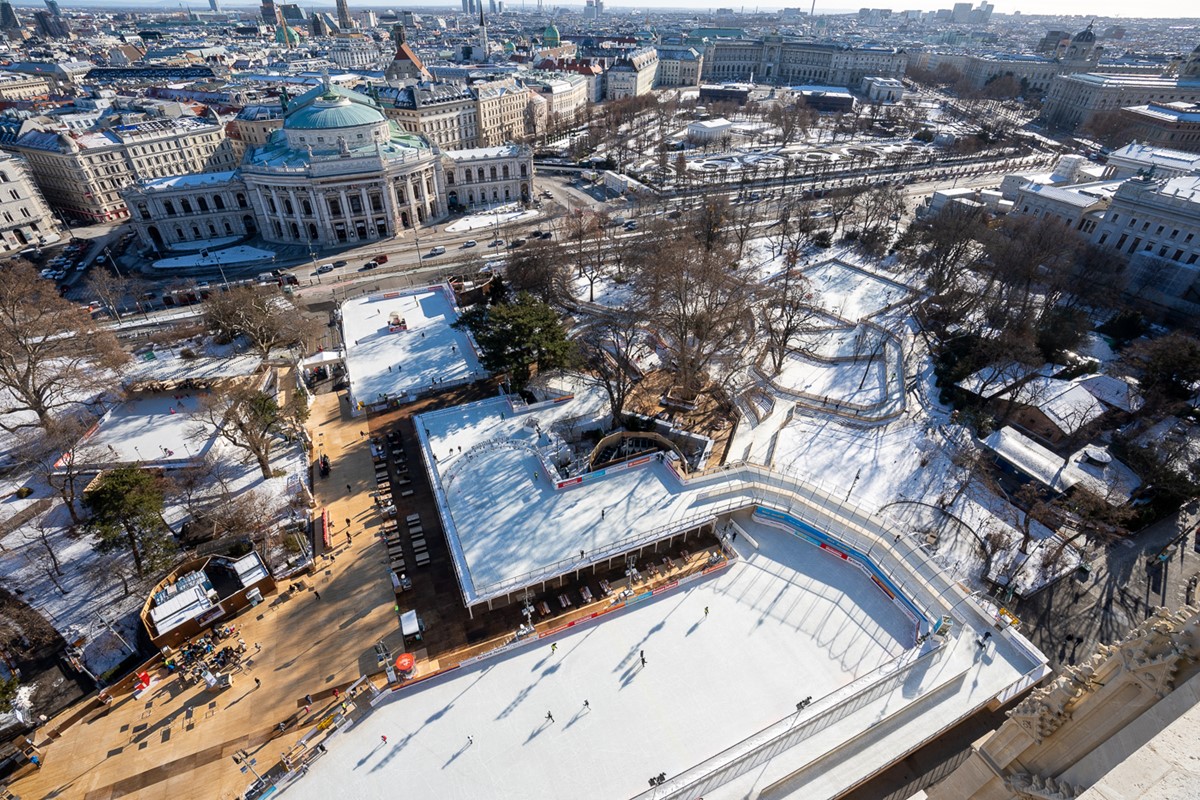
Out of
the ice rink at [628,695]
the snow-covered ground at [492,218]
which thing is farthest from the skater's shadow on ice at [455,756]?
the snow-covered ground at [492,218]

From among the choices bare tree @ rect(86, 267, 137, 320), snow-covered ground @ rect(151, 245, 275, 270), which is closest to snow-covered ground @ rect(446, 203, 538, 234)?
snow-covered ground @ rect(151, 245, 275, 270)

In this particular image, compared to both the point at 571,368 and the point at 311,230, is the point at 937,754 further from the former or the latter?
the point at 311,230

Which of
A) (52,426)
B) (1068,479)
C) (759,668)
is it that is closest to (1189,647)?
(759,668)

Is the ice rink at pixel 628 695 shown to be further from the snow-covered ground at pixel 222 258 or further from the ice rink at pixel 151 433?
the snow-covered ground at pixel 222 258

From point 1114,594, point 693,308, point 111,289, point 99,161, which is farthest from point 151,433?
point 99,161

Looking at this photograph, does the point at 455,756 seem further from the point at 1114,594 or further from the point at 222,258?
the point at 222,258

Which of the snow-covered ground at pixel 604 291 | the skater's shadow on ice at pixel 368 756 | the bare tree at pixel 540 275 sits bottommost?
the snow-covered ground at pixel 604 291
